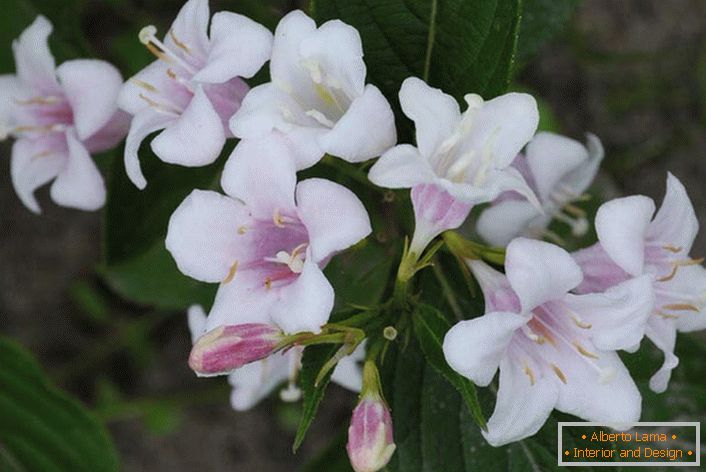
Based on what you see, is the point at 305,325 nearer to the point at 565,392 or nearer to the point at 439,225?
the point at 439,225

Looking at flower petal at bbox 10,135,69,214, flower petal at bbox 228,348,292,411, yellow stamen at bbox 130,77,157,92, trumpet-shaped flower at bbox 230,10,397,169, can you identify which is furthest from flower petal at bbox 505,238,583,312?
flower petal at bbox 10,135,69,214

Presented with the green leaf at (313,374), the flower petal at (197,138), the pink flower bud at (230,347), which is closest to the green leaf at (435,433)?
the green leaf at (313,374)

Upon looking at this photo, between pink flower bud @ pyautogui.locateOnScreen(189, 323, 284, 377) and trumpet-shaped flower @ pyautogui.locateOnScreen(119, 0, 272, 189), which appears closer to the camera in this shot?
pink flower bud @ pyautogui.locateOnScreen(189, 323, 284, 377)

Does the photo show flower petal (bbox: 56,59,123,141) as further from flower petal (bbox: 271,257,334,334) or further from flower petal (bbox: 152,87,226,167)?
flower petal (bbox: 271,257,334,334)

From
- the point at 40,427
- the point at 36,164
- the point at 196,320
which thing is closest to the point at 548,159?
the point at 196,320

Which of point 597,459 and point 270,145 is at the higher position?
point 270,145

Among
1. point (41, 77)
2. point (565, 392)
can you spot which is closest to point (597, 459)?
point (565, 392)
